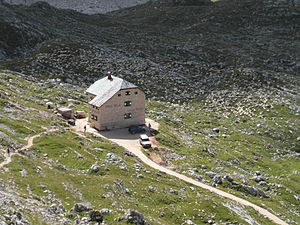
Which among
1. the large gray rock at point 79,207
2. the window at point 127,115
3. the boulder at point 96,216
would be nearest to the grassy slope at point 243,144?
the window at point 127,115

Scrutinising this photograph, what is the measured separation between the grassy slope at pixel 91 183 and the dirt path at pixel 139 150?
2.57 metres

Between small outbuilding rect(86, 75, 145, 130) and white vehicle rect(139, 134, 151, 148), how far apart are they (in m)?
8.26

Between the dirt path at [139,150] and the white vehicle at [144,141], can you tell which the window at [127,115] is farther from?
the white vehicle at [144,141]

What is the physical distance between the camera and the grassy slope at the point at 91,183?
47.6m

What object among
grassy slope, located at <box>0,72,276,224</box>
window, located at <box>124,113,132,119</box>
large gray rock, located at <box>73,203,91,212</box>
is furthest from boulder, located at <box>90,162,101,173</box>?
window, located at <box>124,113,132,119</box>

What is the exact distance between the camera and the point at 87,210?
44156mm

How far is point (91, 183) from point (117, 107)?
30.9m

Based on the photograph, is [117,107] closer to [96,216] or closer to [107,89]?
[107,89]

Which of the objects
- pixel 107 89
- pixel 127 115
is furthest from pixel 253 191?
pixel 107 89

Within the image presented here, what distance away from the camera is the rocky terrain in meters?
51.3

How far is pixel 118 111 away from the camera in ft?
275

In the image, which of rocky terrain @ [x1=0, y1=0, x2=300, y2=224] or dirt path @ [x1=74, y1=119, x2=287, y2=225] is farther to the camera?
dirt path @ [x1=74, y1=119, x2=287, y2=225]

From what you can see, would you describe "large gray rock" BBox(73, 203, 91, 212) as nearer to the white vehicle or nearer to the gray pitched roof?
the white vehicle

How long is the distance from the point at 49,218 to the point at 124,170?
903 inches
